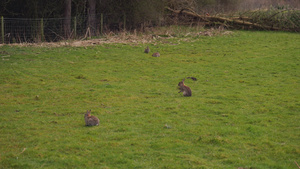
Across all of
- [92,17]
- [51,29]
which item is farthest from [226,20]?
[51,29]

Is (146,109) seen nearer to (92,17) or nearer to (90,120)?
(90,120)

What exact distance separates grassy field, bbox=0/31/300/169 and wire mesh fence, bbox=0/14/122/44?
4505 millimetres

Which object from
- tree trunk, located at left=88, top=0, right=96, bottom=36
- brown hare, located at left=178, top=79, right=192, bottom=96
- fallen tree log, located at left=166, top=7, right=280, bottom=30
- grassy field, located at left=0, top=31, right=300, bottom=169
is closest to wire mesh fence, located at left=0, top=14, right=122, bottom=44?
tree trunk, located at left=88, top=0, right=96, bottom=36

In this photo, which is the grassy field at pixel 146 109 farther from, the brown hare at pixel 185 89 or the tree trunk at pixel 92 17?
the tree trunk at pixel 92 17

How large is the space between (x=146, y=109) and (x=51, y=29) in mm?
18750

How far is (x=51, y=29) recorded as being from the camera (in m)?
27.7

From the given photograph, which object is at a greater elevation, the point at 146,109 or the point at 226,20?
the point at 226,20

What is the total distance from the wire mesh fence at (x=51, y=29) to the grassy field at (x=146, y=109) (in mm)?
4505

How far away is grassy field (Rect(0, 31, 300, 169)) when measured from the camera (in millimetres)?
7648

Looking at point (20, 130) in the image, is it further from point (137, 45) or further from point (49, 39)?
point (49, 39)

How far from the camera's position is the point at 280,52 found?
23.4 m

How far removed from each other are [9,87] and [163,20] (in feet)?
77.4

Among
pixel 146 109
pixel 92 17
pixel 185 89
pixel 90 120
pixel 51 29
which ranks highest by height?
pixel 92 17

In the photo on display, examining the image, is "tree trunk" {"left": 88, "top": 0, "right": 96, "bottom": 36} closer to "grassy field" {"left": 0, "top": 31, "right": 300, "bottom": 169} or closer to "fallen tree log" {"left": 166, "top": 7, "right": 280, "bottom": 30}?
"grassy field" {"left": 0, "top": 31, "right": 300, "bottom": 169}
